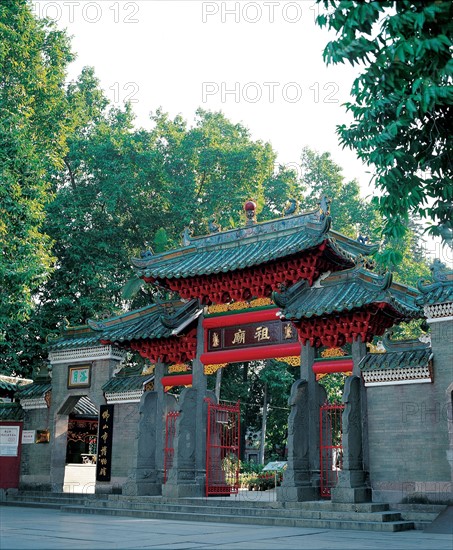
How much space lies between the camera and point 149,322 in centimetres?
1788

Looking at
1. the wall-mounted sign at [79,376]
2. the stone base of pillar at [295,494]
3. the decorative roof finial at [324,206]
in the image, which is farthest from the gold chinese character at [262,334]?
the wall-mounted sign at [79,376]

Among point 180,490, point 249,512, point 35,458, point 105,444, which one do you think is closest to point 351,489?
point 249,512

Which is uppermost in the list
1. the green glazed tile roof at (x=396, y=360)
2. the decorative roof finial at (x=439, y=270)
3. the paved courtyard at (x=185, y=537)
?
the decorative roof finial at (x=439, y=270)

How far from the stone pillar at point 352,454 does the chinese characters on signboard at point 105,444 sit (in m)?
6.78

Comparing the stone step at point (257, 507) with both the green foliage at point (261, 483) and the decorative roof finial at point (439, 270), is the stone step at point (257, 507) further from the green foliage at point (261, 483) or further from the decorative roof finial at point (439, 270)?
the green foliage at point (261, 483)

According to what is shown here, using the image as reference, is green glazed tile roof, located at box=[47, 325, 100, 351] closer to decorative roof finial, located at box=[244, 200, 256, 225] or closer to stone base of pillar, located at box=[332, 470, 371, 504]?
decorative roof finial, located at box=[244, 200, 256, 225]

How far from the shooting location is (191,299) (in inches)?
672

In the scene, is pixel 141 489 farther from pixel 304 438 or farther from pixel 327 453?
pixel 327 453

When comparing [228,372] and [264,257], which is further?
[228,372]

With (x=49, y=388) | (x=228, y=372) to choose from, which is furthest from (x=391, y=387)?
(x=228, y=372)

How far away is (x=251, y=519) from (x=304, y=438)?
1978mm

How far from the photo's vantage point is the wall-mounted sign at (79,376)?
18.8 meters

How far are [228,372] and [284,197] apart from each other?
32.8ft

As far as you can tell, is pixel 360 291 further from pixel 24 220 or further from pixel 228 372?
pixel 228 372
